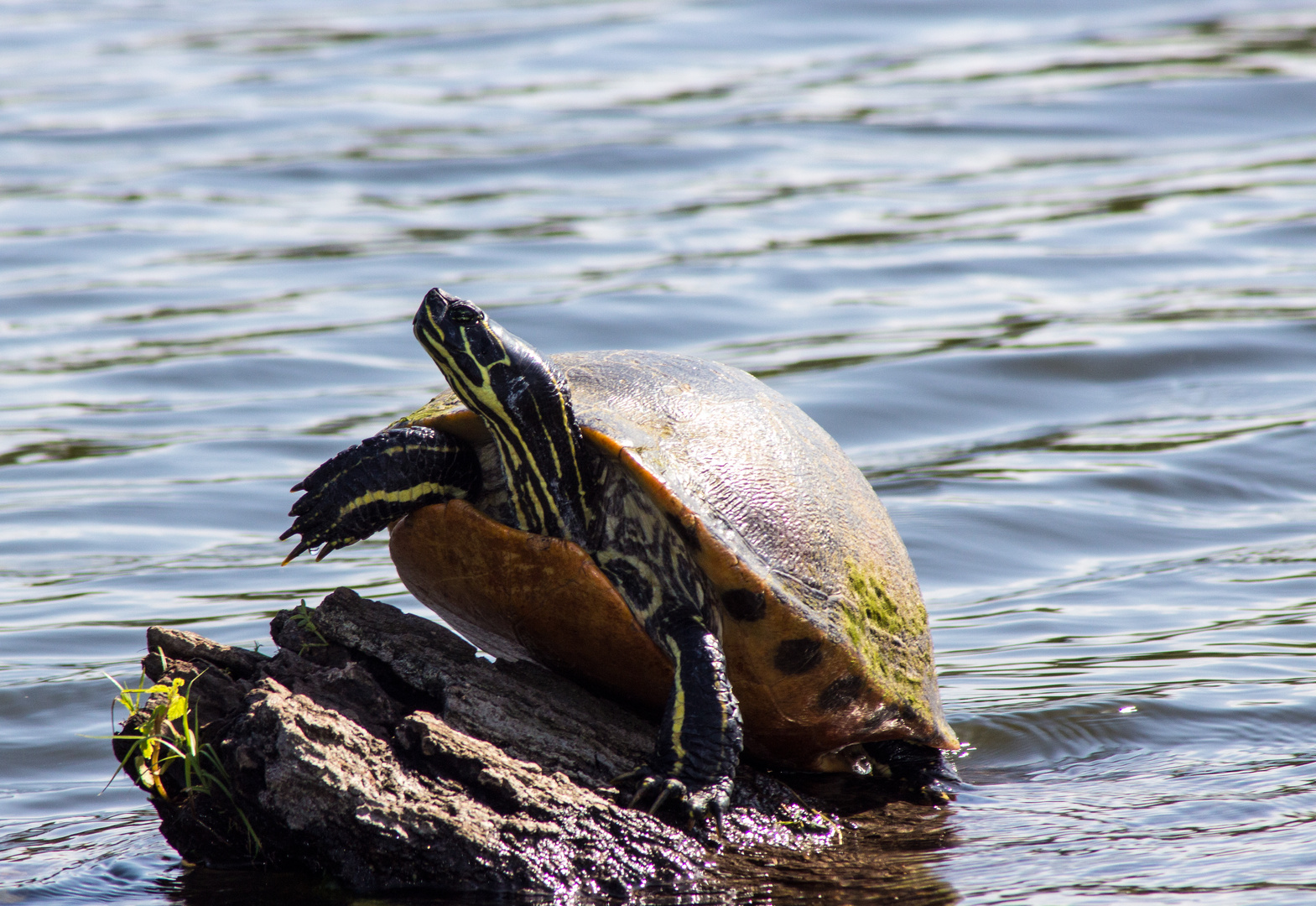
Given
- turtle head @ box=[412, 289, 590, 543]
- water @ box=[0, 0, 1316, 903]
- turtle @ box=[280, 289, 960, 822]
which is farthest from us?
water @ box=[0, 0, 1316, 903]

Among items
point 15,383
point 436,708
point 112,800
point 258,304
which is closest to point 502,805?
point 436,708

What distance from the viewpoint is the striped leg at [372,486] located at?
157 inches

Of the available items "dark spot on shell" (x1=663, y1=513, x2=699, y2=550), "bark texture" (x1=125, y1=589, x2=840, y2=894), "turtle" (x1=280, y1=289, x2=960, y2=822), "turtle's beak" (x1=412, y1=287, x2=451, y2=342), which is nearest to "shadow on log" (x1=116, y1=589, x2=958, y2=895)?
→ "bark texture" (x1=125, y1=589, x2=840, y2=894)

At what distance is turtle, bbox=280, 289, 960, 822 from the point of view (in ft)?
12.3

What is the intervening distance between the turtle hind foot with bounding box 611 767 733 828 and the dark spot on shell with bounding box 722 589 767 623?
0.42 m

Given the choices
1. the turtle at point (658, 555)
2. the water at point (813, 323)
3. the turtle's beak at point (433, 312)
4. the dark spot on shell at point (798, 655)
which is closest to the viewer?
the turtle at point (658, 555)

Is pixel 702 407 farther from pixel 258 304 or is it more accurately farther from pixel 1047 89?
pixel 1047 89

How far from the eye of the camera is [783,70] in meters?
19.6

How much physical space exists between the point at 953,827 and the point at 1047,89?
1526cm

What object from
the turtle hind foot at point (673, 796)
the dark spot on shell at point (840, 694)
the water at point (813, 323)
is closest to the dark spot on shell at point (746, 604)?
the dark spot on shell at point (840, 694)

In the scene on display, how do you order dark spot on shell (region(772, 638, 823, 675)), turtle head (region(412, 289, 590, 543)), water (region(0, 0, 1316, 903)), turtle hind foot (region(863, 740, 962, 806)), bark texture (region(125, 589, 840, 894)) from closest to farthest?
bark texture (region(125, 589, 840, 894)), dark spot on shell (region(772, 638, 823, 675)), turtle head (region(412, 289, 590, 543)), turtle hind foot (region(863, 740, 962, 806)), water (region(0, 0, 1316, 903))

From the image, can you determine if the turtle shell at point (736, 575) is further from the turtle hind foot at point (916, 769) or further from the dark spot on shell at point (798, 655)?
the turtle hind foot at point (916, 769)

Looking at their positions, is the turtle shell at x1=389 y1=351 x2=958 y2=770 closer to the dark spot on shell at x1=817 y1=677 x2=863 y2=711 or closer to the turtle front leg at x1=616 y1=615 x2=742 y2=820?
the dark spot on shell at x1=817 y1=677 x2=863 y2=711

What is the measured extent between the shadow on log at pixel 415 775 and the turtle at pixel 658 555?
0.14m
